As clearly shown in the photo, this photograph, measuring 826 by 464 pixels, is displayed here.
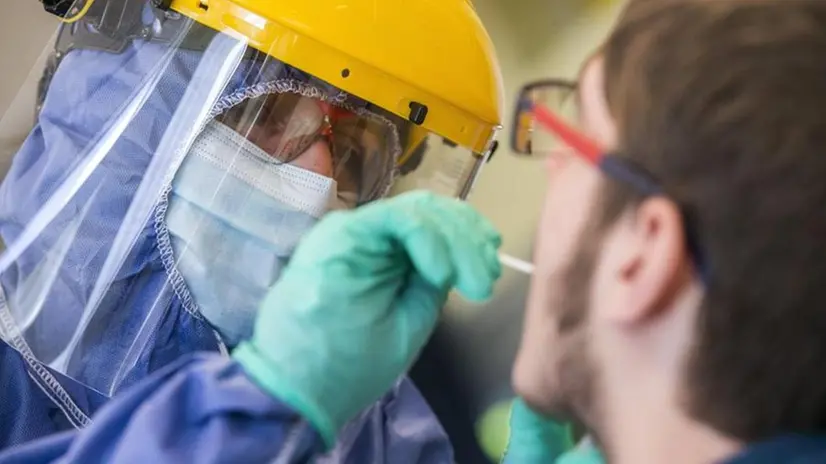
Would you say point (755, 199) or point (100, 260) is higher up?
point (755, 199)

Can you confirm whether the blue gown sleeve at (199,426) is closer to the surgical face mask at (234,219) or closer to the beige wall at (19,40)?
the surgical face mask at (234,219)

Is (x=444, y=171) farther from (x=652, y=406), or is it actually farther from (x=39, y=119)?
(x=652, y=406)

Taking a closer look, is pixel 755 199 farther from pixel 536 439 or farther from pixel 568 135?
pixel 536 439

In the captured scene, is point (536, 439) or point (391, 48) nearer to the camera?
point (536, 439)

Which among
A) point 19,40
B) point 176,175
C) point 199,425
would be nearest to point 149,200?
point 176,175

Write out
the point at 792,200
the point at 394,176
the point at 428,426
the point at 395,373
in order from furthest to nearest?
1. the point at 394,176
2. the point at 428,426
3. the point at 395,373
4. the point at 792,200

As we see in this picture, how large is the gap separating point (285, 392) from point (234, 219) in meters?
0.38

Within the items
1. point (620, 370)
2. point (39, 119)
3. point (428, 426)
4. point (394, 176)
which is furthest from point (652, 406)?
point (39, 119)

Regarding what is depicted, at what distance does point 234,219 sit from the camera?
35.9 inches

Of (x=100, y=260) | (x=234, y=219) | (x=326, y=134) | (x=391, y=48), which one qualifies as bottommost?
(x=100, y=260)

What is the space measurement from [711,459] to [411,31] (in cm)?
62

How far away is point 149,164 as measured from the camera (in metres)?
0.90

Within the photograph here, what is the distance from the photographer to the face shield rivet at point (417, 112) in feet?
3.05

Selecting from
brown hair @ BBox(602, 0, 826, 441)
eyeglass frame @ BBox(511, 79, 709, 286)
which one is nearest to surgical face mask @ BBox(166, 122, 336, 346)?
eyeglass frame @ BBox(511, 79, 709, 286)
